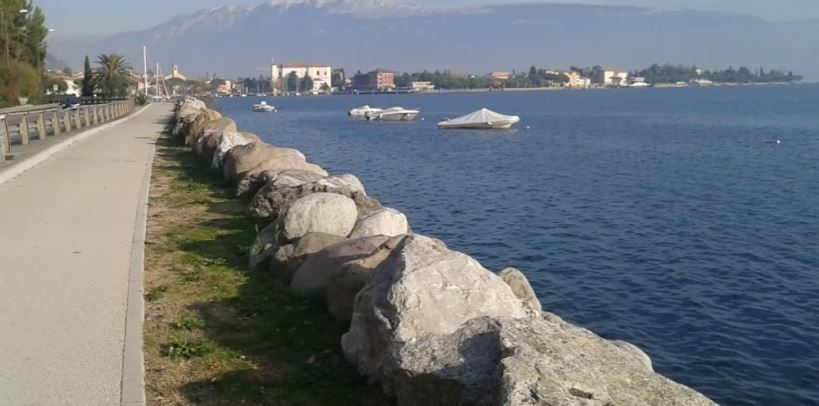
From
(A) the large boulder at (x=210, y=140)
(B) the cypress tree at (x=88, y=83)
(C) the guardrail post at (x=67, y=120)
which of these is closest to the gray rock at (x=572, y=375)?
(A) the large boulder at (x=210, y=140)

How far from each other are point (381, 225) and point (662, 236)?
11196 millimetres

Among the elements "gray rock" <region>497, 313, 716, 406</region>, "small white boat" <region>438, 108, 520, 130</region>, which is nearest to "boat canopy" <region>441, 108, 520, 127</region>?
"small white boat" <region>438, 108, 520, 130</region>

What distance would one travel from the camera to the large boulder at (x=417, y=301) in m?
6.16

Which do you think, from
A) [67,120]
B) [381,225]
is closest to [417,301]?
[381,225]

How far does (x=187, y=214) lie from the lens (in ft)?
46.8

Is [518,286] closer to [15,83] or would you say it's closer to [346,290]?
[346,290]

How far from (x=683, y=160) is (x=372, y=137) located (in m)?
26.7

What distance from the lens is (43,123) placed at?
89.6 ft

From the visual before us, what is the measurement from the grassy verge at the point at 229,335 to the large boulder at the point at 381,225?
131 centimetres

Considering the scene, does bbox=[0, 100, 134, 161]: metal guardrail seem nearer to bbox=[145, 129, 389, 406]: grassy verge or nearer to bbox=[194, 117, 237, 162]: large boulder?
bbox=[194, 117, 237, 162]: large boulder

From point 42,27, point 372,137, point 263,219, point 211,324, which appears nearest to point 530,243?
point 263,219

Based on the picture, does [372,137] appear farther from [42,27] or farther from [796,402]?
[796,402]

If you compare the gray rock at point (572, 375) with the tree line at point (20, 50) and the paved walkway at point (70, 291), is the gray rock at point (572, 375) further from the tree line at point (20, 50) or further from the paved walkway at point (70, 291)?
the tree line at point (20, 50)

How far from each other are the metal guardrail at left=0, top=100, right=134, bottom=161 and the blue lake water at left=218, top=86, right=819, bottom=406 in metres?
10.6
